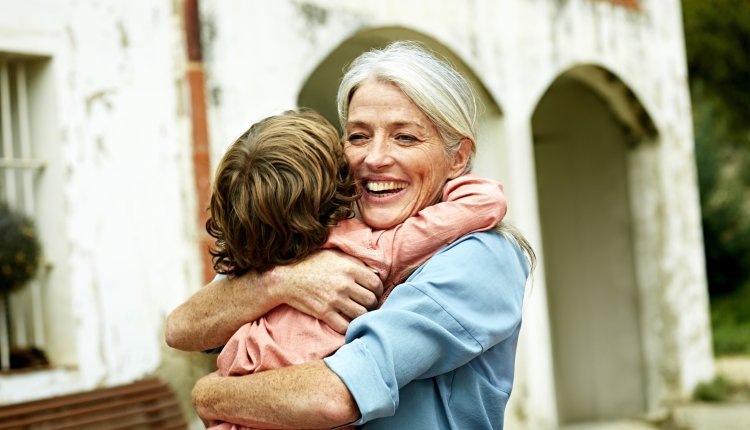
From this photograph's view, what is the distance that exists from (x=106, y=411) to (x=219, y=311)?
267cm

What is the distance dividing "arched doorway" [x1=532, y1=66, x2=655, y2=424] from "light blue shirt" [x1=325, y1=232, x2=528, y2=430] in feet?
21.6

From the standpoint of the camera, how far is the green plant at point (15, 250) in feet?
14.2

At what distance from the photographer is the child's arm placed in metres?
1.94

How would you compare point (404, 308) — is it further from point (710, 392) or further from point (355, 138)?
point (710, 392)

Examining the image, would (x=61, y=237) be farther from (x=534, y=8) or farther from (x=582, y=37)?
(x=582, y=37)

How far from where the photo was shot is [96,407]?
4445 mm

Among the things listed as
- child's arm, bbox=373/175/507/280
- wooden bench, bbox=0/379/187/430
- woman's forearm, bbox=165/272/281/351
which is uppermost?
child's arm, bbox=373/175/507/280

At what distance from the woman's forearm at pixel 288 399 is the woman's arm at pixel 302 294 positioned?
0.46 feet

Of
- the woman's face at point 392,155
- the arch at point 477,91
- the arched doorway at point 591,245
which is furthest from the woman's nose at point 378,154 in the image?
the arched doorway at point 591,245

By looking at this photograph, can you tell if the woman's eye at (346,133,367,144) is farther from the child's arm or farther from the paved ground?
the paved ground

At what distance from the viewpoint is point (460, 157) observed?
2.18 metres

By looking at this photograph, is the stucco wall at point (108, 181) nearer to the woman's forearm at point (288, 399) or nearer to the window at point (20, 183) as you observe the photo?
the window at point (20, 183)

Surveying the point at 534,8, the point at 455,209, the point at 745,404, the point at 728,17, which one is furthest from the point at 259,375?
the point at 728,17

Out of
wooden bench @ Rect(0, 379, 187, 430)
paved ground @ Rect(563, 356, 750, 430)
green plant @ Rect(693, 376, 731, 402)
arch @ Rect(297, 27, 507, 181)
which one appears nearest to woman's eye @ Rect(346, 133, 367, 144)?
wooden bench @ Rect(0, 379, 187, 430)
